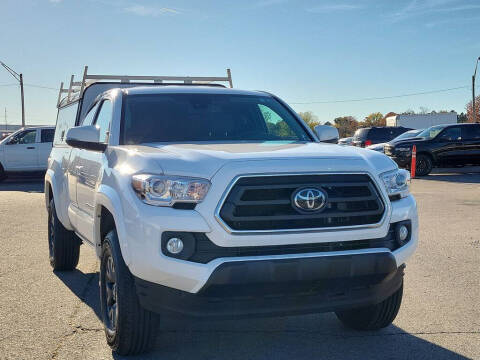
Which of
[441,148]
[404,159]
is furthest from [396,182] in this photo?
[441,148]

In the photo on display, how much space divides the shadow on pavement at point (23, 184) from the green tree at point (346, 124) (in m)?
Answer: 87.2

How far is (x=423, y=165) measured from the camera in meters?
21.2

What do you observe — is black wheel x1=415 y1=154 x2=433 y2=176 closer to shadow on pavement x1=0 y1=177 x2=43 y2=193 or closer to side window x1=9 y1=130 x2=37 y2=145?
shadow on pavement x1=0 y1=177 x2=43 y2=193

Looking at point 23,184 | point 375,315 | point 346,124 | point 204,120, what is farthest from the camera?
point 346,124

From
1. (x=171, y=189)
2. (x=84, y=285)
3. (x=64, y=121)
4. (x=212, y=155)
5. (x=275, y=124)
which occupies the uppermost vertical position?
(x=64, y=121)

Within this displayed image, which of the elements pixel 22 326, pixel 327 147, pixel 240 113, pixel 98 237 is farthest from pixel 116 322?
pixel 240 113

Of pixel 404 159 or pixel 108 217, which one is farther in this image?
pixel 404 159

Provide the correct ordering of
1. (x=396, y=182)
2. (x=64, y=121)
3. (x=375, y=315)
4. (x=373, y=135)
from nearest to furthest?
(x=396, y=182), (x=375, y=315), (x=64, y=121), (x=373, y=135)

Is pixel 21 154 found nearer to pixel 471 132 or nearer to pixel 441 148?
pixel 441 148

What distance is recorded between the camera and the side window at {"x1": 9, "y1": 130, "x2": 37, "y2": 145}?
21812mm

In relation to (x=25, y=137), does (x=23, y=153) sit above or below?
below

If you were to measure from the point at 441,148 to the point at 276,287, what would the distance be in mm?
18884

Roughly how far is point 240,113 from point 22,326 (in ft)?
8.23

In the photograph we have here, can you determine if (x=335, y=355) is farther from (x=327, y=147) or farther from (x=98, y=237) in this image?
(x=98, y=237)
